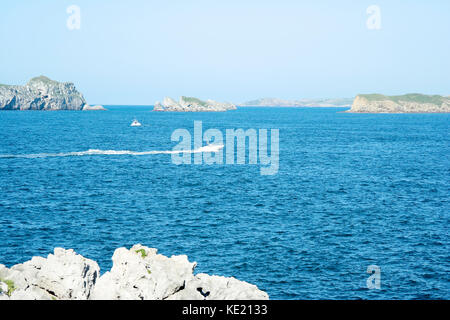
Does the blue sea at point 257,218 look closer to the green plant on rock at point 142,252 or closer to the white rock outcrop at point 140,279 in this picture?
the green plant on rock at point 142,252

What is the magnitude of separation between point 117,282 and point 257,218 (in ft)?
119

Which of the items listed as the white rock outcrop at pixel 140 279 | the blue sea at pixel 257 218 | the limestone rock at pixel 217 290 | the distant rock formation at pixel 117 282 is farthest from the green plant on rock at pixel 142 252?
the blue sea at pixel 257 218

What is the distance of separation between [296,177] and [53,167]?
53133 millimetres

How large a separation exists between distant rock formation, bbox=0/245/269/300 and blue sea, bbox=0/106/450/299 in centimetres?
1330

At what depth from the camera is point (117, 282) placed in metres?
26.3

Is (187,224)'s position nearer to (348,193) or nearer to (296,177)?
(348,193)

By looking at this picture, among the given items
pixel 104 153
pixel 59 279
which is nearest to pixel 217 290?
pixel 59 279

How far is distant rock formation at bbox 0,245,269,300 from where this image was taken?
25.6 metres

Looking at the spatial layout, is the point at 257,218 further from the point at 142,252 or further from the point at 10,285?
the point at 10,285

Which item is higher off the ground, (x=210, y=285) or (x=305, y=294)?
(x=210, y=285)

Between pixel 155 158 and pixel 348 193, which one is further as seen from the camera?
pixel 155 158

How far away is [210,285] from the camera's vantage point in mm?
28562

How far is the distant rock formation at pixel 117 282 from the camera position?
25.6 metres
